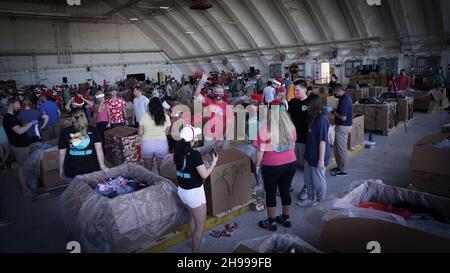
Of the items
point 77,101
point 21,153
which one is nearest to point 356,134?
point 77,101

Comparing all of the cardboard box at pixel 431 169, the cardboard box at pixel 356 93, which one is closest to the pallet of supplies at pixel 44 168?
the cardboard box at pixel 431 169

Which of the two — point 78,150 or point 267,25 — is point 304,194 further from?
point 267,25

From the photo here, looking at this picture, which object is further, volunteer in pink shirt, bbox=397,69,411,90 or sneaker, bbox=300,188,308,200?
volunteer in pink shirt, bbox=397,69,411,90

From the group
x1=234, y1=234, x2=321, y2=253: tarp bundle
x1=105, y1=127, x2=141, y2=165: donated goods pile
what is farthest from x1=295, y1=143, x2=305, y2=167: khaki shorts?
x1=105, y1=127, x2=141, y2=165: donated goods pile

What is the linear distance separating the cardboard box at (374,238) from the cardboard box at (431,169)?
201cm

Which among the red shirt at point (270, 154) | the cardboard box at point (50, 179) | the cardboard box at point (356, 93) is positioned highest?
the cardboard box at point (356, 93)

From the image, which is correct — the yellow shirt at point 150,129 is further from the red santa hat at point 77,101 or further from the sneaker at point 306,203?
the red santa hat at point 77,101

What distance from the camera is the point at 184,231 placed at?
3.56m

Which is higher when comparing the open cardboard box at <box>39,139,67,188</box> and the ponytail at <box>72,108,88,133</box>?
the ponytail at <box>72,108,88,133</box>

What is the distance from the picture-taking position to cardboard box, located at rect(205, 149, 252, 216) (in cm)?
380

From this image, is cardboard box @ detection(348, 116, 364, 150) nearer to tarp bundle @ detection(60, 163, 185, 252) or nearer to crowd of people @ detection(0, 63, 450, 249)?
crowd of people @ detection(0, 63, 450, 249)

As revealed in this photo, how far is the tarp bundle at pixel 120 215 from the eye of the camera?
2.96 meters

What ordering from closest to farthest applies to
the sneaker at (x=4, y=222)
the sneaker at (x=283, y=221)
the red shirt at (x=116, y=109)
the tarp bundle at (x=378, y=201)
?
the tarp bundle at (x=378, y=201) → the sneaker at (x=283, y=221) → the sneaker at (x=4, y=222) → the red shirt at (x=116, y=109)

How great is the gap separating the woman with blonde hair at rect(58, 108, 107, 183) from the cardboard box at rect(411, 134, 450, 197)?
3.98m
